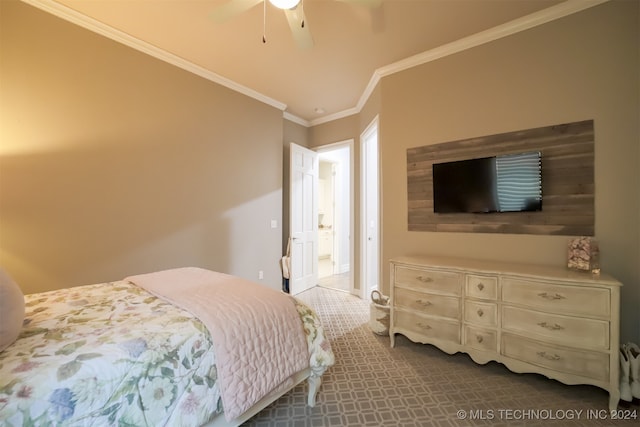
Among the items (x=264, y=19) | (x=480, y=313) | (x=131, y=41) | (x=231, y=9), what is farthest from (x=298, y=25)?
(x=480, y=313)

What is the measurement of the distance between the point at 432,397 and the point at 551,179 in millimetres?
1917

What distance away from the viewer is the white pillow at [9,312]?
0.91 metres

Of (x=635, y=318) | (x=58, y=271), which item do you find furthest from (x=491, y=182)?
(x=58, y=271)

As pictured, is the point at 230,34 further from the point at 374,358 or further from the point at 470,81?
the point at 374,358

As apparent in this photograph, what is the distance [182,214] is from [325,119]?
2699mm

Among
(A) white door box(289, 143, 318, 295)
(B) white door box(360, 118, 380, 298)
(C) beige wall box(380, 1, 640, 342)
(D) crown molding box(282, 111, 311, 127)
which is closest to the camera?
(C) beige wall box(380, 1, 640, 342)

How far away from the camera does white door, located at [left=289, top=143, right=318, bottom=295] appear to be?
3.95m

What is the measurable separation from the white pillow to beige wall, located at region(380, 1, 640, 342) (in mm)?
2764

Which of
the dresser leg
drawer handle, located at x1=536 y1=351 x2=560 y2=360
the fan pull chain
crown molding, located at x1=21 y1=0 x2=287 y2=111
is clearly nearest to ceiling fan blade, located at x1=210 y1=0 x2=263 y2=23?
the fan pull chain

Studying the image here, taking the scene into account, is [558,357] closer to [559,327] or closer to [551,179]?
[559,327]

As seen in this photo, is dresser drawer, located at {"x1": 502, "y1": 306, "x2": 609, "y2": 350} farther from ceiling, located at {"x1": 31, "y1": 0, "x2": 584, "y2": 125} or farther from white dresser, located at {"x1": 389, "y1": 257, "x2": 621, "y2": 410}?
ceiling, located at {"x1": 31, "y1": 0, "x2": 584, "y2": 125}

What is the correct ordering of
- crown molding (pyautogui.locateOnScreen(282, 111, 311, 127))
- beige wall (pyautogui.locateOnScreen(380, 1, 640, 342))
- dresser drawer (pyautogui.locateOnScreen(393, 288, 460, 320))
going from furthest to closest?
crown molding (pyautogui.locateOnScreen(282, 111, 311, 127)) → dresser drawer (pyautogui.locateOnScreen(393, 288, 460, 320)) → beige wall (pyautogui.locateOnScreen(380, 1, 640, 342))

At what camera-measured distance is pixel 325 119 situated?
432 centimetres

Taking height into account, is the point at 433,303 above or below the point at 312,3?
below
